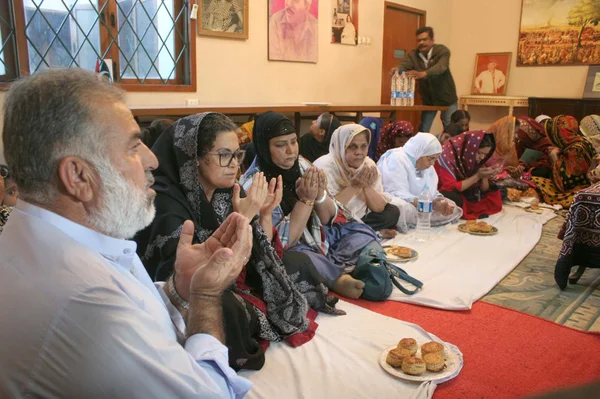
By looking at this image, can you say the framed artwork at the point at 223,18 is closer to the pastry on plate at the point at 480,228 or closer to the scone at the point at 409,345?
the pastry on plate at the point at 480,228

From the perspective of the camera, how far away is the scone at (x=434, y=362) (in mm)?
1797

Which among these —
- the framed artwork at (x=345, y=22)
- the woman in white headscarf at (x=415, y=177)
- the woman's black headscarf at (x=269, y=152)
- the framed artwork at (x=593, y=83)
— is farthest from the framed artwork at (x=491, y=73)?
the woman's black headscarf at (x=269, y=152)

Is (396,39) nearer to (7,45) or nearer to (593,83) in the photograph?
(593,83)

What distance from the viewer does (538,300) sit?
2.60 meters

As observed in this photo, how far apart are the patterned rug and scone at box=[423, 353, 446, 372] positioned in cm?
86

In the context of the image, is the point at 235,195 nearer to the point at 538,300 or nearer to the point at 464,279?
the point at 464,279

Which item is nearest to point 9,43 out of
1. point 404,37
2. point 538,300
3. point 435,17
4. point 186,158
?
point 186,158

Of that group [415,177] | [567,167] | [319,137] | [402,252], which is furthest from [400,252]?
[567,167]

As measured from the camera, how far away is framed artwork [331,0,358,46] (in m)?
5.67

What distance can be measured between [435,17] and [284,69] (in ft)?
11.5

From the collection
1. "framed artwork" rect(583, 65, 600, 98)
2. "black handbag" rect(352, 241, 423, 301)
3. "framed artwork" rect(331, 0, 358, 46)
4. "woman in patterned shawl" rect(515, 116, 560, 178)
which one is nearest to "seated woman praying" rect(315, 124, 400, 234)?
"black handbag" rect(352, 241, 423, 301)

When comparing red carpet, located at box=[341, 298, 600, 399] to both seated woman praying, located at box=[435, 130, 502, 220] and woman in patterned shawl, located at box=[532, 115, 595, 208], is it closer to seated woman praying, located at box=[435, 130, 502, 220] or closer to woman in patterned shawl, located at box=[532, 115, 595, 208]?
seated woman praying, located at box=[435, 130, 502, 220]

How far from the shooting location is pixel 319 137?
4.10 m

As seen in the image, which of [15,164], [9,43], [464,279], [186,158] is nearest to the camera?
[15,164]
